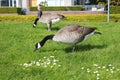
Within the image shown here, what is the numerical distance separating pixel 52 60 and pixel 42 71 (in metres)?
1.16

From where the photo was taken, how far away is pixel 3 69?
361 inches

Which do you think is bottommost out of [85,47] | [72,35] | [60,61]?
[60,61]

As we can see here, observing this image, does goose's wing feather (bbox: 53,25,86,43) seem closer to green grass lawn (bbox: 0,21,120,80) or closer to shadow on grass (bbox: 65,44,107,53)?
green grass lawn (bbox: 0,21,120,80)

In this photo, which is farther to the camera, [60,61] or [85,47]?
[85,47]

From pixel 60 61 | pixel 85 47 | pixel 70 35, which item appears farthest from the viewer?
pixel 85 47

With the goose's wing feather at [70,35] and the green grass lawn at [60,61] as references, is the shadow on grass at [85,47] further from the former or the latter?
the goose's wing feather at [70,35]

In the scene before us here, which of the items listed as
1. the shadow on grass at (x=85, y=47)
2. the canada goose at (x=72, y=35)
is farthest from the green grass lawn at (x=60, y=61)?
the canada goose at (x=72, y=35)

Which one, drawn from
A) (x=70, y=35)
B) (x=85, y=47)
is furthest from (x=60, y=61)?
(x=85, y=47)

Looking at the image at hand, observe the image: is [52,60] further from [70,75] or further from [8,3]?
[8,3]

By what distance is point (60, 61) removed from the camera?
9953 millimetres

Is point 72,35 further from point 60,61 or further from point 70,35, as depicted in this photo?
point 60,61

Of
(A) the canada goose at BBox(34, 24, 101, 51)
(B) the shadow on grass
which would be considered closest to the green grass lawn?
(B) the shadow on grass

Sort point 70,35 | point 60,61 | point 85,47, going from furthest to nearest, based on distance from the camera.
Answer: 1. point 85,47
2. point 70,35
3. point 60,61

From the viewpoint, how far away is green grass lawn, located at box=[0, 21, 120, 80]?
27.9 ft
